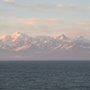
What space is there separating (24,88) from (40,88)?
4805 millimetres

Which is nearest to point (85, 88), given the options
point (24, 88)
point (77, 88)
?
point (77, 88)

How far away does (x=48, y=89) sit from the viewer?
353 feet

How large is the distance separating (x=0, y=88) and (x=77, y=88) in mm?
23179

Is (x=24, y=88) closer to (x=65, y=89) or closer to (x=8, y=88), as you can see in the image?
(x=8, y=88)

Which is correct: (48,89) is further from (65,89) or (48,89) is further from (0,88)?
(0,88)

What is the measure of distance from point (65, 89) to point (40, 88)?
26.8 ft

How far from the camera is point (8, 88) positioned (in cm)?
11062

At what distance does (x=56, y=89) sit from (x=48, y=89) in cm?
231

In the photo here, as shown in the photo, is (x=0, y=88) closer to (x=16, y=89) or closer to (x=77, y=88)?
(x=16, y=89)

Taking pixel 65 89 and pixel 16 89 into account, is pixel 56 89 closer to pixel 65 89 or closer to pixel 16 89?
pixel 65 89

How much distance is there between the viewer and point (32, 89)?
109 metres

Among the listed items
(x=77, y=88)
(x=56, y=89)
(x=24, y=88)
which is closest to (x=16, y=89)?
(x=24, y=88)

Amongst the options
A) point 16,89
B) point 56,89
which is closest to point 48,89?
point 56,89

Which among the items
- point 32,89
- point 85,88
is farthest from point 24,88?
point 85,88
